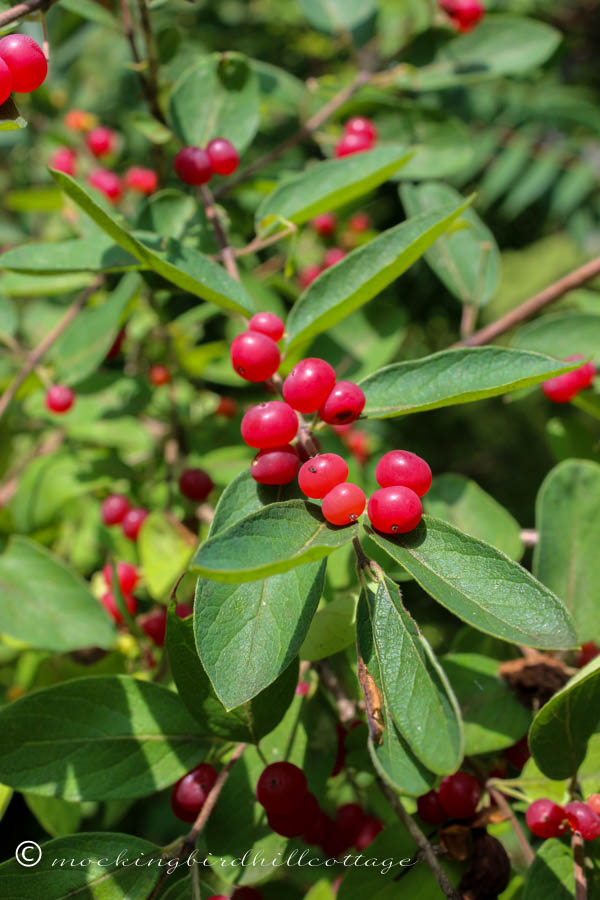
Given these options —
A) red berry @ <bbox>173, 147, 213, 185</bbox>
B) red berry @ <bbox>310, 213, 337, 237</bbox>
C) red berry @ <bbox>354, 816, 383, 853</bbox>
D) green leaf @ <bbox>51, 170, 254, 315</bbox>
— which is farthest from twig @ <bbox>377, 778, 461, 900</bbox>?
red berry @ <bbox>310, 213, 337, 237</bbox>

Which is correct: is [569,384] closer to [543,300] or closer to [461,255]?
[543,300]

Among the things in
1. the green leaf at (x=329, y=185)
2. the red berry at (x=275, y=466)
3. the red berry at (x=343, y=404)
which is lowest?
the red berry at (x=275, y=466)

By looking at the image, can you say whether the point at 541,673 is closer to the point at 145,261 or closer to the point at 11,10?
the point at 145,261

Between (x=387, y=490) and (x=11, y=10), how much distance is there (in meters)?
0.82

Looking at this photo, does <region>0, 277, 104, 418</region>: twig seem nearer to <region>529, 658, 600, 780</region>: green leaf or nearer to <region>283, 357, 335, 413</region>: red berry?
<region>283, 357, 335, 413</region>: red berry

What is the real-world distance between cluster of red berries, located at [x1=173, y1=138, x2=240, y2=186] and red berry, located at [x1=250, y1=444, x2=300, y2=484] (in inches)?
24.9

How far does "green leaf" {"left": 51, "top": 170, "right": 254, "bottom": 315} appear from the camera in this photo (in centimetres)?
92

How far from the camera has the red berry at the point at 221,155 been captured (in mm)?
1310

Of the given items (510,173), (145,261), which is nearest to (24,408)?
(145,261)

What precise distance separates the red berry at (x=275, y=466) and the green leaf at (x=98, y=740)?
41cm

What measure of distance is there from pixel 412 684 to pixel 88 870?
0.52 metres

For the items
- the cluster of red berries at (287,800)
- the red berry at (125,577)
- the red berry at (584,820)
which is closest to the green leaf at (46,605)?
the red berry at (125,577)

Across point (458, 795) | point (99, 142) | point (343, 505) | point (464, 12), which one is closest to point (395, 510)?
point (343, 505)

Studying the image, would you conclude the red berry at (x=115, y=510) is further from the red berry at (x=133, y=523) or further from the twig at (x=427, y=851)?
the twig at (x=427, y=851)
